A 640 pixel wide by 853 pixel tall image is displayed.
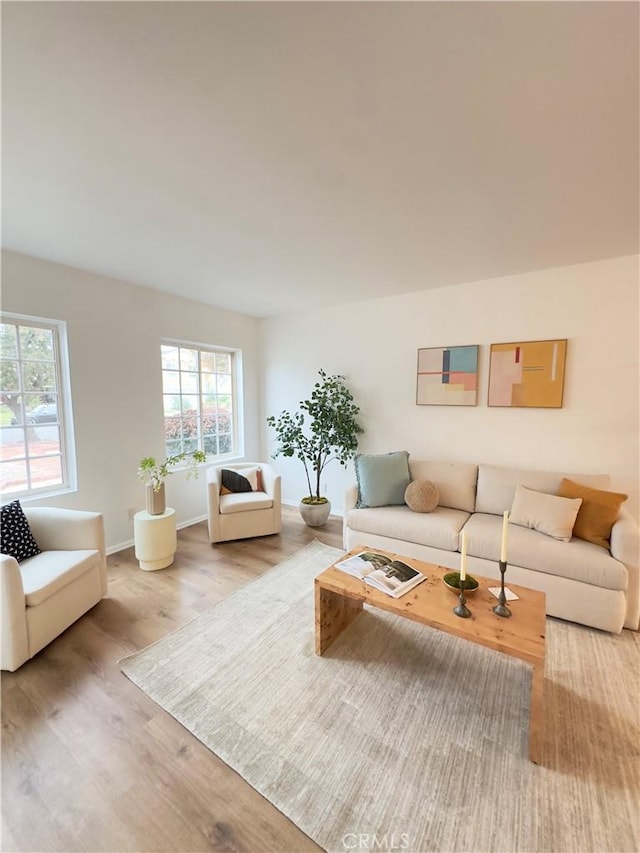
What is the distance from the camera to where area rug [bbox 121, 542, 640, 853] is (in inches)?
44.3

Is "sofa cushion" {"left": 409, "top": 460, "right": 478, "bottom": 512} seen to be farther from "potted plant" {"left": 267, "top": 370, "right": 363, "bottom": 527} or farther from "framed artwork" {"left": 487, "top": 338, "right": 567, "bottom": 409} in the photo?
"potted plant" {"left": 267, "top": 370, "right": 363, "bottom": 527}

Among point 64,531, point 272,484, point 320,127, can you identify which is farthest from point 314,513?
point 320,127

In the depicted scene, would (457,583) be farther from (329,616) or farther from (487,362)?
(487,362)

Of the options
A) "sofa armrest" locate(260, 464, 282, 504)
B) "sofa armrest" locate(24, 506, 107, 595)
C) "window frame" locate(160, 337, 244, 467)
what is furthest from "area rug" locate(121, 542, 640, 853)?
"window frame" locate(160, 337, 244, 467)

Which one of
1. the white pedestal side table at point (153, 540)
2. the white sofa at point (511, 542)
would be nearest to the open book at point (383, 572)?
the white sofa at point (511, 542)

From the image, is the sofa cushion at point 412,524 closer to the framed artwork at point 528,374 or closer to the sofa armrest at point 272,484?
the sofa armrest at point 272,484

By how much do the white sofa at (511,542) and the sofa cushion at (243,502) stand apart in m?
0.86

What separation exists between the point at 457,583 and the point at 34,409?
3238 mm

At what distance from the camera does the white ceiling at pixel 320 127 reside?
95cm

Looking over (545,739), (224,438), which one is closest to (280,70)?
(545,739)

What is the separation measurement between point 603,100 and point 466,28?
632 mm

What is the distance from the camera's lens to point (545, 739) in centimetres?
142

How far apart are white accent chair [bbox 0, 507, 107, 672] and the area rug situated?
20.8 inches

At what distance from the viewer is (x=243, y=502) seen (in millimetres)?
3270
